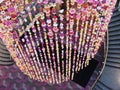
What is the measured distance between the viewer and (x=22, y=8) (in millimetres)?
15477

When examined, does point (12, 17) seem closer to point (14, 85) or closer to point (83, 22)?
point (83, 22)

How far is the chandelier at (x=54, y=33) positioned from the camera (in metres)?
15.3

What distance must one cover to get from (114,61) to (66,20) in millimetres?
3790

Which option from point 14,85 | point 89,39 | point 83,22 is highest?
point 83,22

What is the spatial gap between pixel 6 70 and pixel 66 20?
5.60m

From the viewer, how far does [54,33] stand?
57.4 ft

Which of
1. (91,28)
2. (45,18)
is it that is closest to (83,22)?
(91,28)

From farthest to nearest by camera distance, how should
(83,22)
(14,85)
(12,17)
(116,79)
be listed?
1. (14,85)
2. (116,79)
3. (83,22)
4. (12,17)

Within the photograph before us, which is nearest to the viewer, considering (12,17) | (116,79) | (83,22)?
(12,17)

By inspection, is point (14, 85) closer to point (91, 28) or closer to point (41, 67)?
point (41, 67)

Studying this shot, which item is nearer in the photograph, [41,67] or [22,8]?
[22,8]

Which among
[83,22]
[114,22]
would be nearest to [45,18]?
[83,22]

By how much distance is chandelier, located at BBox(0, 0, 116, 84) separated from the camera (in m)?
15.3

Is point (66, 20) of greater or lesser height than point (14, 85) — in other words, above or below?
above
